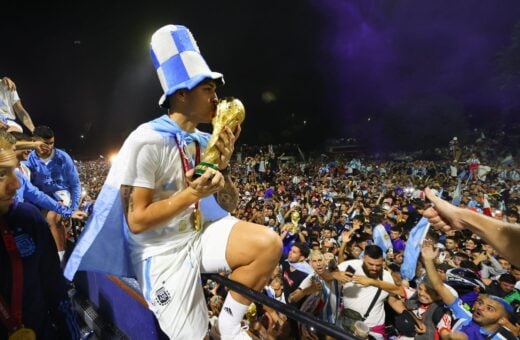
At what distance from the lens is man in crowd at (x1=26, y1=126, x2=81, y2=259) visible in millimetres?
3549

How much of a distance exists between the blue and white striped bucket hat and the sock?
111cm

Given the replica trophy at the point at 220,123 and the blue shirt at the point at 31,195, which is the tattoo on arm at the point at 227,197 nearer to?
the replica trophy at the point at 220,123

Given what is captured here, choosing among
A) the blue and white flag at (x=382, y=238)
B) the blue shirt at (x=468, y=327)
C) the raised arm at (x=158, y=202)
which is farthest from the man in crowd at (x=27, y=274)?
the blue and white flag at (x=382, y=238)

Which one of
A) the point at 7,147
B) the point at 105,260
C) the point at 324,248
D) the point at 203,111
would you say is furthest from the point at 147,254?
the point at 324,248

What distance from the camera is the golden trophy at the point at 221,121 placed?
1.53m

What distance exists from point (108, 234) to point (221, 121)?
82 cm

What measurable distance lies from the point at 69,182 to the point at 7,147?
236 centimetres

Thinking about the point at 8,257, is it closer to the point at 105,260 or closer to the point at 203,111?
the point at 105,260

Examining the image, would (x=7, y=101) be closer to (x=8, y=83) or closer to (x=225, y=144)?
(x=8, y=83)

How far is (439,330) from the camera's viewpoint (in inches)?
147

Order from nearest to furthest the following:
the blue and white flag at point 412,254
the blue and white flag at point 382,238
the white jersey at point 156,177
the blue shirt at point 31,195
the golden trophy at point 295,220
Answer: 1. the white jersey at point 156,177
2. the blue shirt at point 31,195
3. the blue and white flag at point 412,254
4. the blue and white flag at point 382,238
5. the golden trophy at point 295,220

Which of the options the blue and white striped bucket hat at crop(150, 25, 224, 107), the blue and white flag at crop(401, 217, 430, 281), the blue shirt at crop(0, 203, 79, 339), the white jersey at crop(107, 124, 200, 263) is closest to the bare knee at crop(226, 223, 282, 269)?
the white jersey at crop(107, 124, 200, 263)

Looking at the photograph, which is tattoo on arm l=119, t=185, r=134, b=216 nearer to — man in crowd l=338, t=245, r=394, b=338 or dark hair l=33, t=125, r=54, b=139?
dark hair l=33, t=125, r=54, b=139

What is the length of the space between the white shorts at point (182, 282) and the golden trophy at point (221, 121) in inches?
16.4
